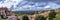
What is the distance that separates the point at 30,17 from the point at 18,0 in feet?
0.48

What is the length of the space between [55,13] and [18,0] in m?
0.27

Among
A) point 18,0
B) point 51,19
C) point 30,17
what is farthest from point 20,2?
point 51,19

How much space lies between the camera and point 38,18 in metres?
0.90

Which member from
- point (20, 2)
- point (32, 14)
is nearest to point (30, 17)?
point (32, 14)

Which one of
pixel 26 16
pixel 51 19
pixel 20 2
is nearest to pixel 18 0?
pixel 20 2

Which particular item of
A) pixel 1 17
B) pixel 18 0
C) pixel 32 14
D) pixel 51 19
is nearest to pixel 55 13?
pixel 51 19

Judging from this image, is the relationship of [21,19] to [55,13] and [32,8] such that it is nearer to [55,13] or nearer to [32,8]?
[32,8]

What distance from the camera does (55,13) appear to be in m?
0.89

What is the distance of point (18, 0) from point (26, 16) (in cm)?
13

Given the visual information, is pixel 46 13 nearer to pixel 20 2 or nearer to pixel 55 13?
pixel 55 13

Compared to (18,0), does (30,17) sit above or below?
below

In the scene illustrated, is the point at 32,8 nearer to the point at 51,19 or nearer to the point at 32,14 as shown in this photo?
the point at 32,14

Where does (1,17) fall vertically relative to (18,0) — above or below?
below

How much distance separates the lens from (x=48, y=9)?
35.0 inches
